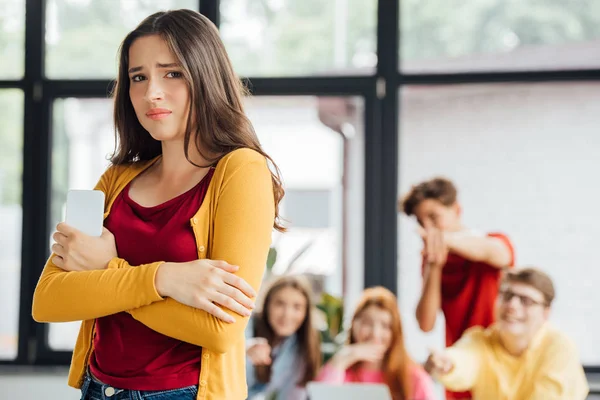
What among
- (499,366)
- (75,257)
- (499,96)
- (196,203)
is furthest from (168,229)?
(499,96)

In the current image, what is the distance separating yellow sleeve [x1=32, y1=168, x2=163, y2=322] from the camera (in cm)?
116

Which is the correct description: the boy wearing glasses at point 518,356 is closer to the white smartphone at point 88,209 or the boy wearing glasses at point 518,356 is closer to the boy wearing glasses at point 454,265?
the boy wearing glasses at point 454,265

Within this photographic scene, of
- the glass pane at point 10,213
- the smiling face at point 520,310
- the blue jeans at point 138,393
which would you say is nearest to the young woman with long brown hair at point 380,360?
the smiling face at point 520,310

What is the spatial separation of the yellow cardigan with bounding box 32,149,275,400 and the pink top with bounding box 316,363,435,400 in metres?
2.00

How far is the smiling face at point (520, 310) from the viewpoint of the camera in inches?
119

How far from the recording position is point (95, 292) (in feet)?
3.87

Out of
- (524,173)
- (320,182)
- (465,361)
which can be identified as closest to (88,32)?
(320,182)

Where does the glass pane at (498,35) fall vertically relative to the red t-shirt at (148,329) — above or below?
above

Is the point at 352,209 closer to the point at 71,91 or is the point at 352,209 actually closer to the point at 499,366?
the point at 499,366

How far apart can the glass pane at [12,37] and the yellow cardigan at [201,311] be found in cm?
257

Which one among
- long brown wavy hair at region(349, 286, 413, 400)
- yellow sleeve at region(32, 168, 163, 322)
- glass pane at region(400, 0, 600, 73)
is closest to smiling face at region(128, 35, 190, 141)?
yellow sleeve at region(32, 168, 163, 322)

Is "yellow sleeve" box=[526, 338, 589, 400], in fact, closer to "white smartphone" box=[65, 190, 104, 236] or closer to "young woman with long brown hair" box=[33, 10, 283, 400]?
"young woman with long brown hair" box=[33, 10, 283, 400]

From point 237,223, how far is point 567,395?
7.42ft

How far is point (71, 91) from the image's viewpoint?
3516 millimetres
